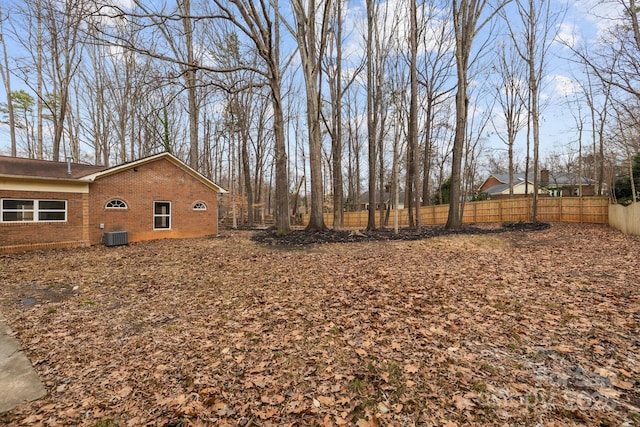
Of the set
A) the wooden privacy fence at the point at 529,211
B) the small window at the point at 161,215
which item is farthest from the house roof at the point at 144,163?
the wooden privacy fence at the point at 529,211

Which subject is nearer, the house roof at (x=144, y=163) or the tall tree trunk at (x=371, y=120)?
the house roof at (x=144, y=163)

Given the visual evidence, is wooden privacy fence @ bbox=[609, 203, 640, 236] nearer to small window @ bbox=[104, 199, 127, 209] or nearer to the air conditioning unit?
the air conditioning unit

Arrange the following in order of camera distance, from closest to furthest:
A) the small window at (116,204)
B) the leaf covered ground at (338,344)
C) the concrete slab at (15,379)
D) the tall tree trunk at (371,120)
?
1. the leaf covered ground at (338,344)
2. the concrete slab at (15,379)
3. the small window at (116,204)
4. the tall tree trunk at (371,120)

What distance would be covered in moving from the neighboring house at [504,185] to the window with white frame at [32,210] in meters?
32.6

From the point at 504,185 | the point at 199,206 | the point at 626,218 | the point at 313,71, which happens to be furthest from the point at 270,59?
the point at 504,185

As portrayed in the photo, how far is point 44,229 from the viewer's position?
10.5 m

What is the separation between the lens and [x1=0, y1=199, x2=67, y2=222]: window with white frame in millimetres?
9844

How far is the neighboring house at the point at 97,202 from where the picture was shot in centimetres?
1000

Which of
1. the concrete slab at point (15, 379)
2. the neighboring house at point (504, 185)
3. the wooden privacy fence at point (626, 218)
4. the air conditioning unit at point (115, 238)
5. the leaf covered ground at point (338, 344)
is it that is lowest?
the concrete slab at point (15, 379)

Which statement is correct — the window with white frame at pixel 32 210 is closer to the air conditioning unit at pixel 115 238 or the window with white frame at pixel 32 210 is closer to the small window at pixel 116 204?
the small window at pixel 116 204

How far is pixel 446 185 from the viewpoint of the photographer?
25.0 metres

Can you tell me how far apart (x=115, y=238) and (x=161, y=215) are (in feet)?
7.54

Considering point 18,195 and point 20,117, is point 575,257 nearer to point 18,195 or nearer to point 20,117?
point 18,195

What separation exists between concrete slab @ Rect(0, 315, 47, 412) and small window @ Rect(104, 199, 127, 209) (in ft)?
32.6
